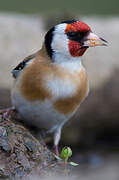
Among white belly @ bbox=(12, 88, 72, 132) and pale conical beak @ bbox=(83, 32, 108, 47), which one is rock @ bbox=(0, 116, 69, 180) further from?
pale conical beak @ bbox=(83, 32, 108, 47)

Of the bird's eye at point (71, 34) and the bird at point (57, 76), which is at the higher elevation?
the bird's eye at point (71, 34)

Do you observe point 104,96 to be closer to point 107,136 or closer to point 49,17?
point 107,136

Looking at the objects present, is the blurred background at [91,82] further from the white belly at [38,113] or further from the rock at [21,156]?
the rock at [21,156]

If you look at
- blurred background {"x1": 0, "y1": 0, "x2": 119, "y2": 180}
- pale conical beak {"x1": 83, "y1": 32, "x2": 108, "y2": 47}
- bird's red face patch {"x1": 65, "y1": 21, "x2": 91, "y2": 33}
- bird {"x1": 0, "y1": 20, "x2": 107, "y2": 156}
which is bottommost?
blurred background {"x1": 0, "y1": 0, "x2": 119, "y2": 180}

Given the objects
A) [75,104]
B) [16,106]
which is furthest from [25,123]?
[75,104]

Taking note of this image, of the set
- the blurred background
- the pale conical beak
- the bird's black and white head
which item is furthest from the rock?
the blurred background

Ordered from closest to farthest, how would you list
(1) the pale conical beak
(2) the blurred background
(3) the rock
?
(3) the rock
(1) the pale conical beak
(2) the blurred background

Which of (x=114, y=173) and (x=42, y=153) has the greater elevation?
(x=114, y=173)

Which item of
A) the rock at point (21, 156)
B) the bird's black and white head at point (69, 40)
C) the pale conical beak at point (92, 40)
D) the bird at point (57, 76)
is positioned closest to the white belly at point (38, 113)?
the bird at point (57, 76)
